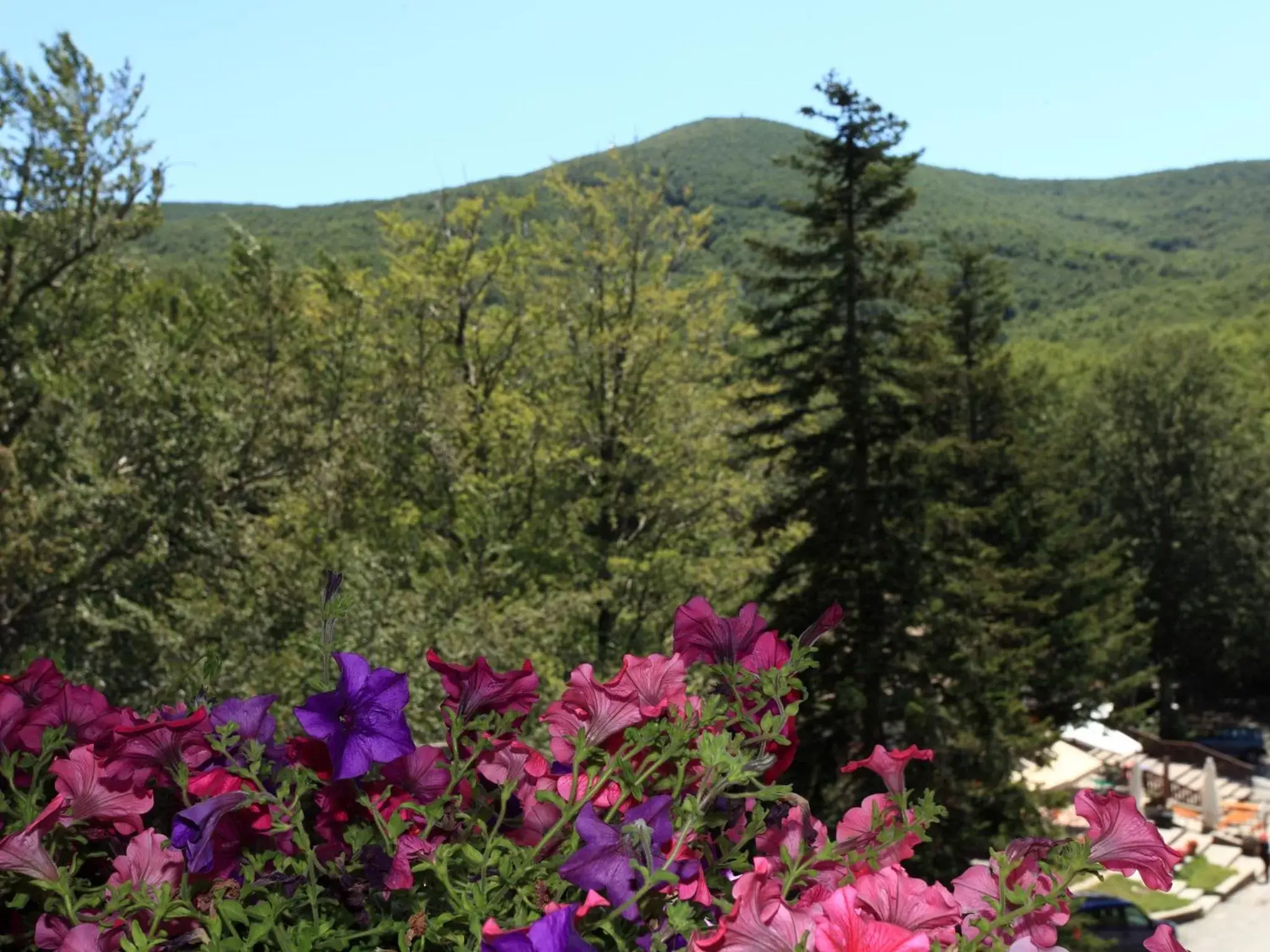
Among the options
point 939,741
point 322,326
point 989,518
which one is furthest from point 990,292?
point 322,326

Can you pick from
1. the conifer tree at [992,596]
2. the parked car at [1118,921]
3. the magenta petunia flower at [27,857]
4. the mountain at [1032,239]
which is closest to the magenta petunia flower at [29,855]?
the magenta petunia flower at [27,857]

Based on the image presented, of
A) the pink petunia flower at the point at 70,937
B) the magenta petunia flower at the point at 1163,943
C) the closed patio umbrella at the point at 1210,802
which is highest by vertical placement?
the magenta petunia flower at the point at 1163,943

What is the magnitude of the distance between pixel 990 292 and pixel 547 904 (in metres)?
26.4

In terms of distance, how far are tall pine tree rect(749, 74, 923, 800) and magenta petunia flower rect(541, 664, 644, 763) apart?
13073 millimetres

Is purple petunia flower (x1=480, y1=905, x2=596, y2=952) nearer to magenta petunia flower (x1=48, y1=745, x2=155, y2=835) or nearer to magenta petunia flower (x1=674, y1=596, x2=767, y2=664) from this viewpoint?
magenta petunia flower (x1=674, y1=596, x2=767, y2=664)

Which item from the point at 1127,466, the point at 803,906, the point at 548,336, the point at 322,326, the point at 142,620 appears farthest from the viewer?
the point at 1127,466

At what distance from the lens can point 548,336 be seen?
1731 centimetres

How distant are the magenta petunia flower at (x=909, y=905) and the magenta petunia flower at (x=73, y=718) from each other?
122cm

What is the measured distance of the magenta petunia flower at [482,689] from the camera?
1.54 m

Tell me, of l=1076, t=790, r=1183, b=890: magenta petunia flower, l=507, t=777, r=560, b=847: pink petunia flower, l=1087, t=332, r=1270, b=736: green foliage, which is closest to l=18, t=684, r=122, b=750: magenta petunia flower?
l=507, t=777, r=560, b=847: pink petunia flower

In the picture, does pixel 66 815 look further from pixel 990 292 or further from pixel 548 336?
pixel 990 292

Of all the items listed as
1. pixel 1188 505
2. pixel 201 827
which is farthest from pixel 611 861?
pixel 1188 505

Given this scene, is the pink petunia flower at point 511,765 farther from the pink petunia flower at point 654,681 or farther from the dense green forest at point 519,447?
the dense green forest at point 519,447

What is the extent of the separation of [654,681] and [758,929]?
507mm
